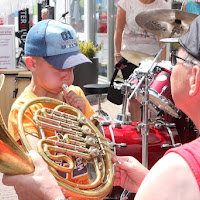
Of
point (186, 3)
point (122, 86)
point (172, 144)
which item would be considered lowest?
point (172, 144)

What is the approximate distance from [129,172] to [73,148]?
281 millimetres

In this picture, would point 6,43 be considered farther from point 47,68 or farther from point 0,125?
point 0,125

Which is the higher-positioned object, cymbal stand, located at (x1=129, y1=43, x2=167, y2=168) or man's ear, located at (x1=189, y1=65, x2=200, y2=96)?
man's ear, located at (x1=189, y1=65, x2=200, y2=96)

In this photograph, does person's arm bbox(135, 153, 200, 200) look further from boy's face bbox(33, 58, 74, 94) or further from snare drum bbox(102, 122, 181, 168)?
snare drum bbox(102, 122, 181, 168)

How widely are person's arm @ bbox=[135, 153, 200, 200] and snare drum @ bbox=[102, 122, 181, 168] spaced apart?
1.65 m

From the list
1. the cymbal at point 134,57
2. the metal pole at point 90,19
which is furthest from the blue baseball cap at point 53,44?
the metal pole at point 90,19

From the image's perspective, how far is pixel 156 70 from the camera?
2.88 metres

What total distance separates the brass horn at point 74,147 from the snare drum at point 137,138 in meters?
1.01

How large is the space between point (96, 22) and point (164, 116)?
21.9 ft

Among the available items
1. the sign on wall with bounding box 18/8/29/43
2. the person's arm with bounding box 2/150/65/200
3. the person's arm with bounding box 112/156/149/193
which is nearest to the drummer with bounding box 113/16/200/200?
the person's arm with bounding box 2/150/65/200

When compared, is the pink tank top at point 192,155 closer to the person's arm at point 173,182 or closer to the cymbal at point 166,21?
the person's arm at point 173,182

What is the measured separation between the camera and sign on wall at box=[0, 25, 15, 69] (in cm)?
560

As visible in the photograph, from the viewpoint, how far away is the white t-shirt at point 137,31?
13.6 ft

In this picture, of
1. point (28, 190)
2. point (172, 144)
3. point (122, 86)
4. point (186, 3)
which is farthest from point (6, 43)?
point (28, 190)
